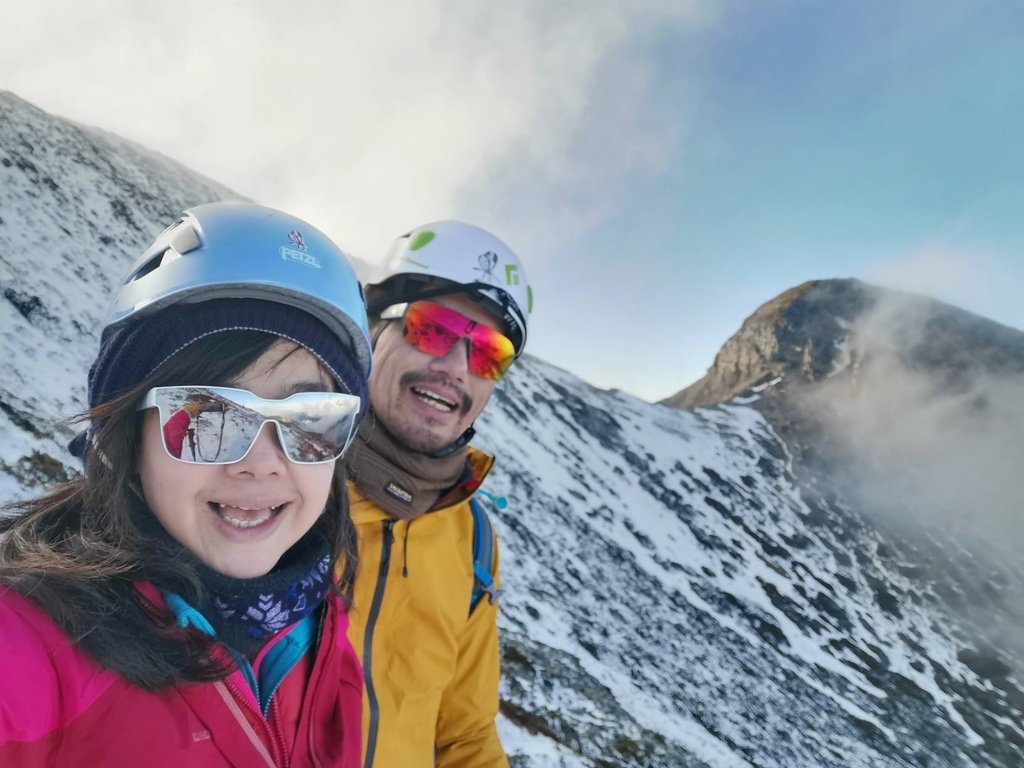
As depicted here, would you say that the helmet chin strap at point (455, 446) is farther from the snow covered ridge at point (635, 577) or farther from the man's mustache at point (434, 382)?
the snow covered ridge at point (635, 577)

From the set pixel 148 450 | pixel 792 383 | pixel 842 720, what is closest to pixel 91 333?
pixel 148 450

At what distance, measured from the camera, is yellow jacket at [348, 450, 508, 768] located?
2705 mm

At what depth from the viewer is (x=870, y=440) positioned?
54719 millimetres

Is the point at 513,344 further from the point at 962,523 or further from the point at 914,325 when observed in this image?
the point at 914,325

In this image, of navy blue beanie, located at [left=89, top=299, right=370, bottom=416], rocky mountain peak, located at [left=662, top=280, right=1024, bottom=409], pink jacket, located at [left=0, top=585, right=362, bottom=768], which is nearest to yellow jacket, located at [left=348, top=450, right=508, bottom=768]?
pink jacket, located at [left=0, top=585, right=362, bottom=768]

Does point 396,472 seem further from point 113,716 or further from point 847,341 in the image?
point 847,341

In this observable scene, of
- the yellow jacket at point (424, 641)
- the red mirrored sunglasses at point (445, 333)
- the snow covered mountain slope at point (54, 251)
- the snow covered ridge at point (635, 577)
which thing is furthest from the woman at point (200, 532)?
the snow covered ridge at point (635, 577)

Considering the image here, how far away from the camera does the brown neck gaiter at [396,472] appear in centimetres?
295

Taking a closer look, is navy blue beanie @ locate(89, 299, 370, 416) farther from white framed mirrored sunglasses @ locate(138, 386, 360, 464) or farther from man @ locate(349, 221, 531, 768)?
man @ locate(349, 221, 531, 768)

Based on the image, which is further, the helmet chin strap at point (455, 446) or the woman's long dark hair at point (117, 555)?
the helmet chin strap at point (455, 446)

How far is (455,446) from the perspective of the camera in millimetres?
A: 3438

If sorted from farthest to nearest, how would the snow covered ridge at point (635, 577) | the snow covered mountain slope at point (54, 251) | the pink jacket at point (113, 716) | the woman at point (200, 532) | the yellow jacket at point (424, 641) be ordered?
1. the snow covered ridge at point (635, 577)
2. the snow covered mountain slope at point (54, 251)
3. the yellow jacket at point (424, 641)
4. the woman at point (200, 532)
5. the pink jacket at point (113, 716)

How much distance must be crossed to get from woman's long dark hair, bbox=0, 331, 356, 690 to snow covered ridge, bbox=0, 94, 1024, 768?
5177mm

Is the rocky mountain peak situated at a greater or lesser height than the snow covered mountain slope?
greater
